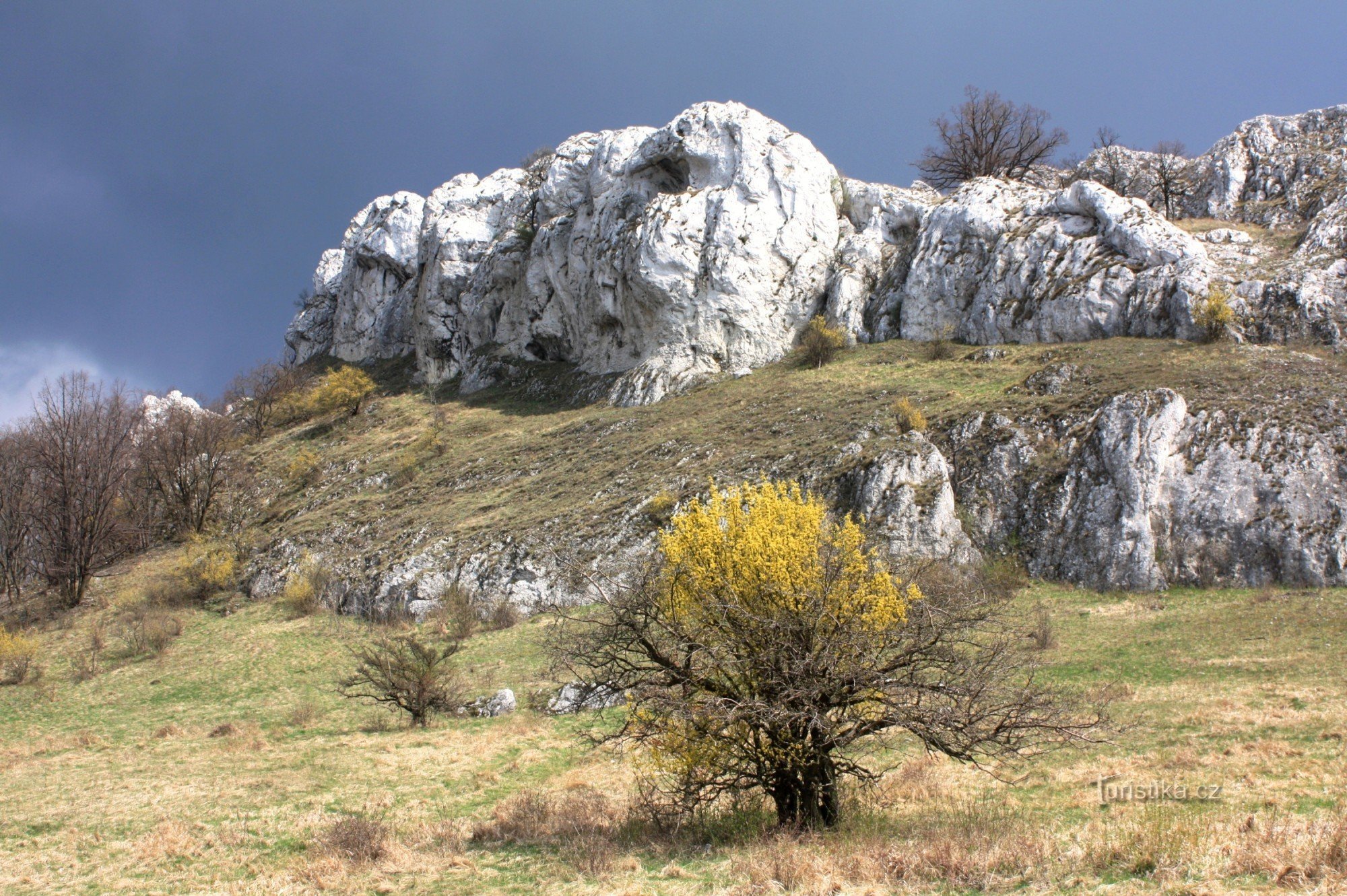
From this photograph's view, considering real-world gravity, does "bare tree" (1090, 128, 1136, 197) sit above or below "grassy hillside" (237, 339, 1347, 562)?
above

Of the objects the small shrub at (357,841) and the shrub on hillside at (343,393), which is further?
the shrub on hillside at (343,393)

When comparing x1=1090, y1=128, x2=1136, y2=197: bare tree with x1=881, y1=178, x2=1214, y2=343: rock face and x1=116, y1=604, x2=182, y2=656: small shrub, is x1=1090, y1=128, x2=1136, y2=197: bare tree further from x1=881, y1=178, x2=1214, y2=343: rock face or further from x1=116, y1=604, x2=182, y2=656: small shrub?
x1=116, y1=604, x2=182, y2=656: small shrub

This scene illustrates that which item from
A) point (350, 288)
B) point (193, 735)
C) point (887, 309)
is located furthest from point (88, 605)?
point (350, 288)

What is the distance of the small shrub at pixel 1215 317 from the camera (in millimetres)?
29703

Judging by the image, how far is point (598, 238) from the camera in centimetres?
5066

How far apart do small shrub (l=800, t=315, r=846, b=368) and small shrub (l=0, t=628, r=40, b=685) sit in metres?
35.5

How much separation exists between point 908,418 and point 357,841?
74.1 feet

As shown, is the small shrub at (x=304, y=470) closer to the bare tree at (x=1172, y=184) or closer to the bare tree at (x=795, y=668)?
the bare tree at (x=795, y=668)

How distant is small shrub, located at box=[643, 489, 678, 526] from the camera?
25922 millimetres

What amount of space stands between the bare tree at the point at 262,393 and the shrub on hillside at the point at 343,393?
5.38 metres

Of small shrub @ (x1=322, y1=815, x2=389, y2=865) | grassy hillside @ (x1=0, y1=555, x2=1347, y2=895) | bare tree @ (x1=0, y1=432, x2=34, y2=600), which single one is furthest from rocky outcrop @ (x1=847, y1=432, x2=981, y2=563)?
bare tree @ (x1=0, y1=432, x2=34, y2=600)

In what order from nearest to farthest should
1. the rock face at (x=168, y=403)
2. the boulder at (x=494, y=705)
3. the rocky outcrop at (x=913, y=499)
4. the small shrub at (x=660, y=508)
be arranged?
the boulder at (x=494, y=705)
the rocky outcrop at (x=913, y=499)
the small shrub at (x=660, y=508)
the rock face at (x=168, y=403)

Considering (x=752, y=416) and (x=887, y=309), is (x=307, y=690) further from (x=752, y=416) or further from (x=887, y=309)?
(x=887, y=309)

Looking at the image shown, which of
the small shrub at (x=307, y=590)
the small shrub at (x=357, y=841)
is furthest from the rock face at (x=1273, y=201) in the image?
the small shrub at (x=307, y=590)
